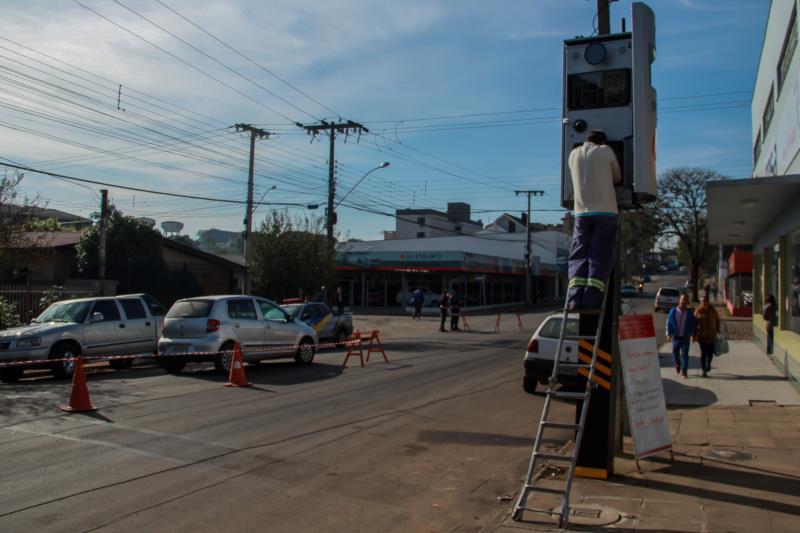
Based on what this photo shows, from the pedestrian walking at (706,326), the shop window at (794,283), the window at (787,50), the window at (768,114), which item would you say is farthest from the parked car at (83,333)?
the window at (768,114)

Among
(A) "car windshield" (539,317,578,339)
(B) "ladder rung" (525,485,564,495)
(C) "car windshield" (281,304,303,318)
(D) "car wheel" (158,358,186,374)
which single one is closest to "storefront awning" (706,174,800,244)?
(A) "car windshield" (539,317,578,339)

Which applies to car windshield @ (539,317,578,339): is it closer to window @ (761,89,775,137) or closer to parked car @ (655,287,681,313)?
window @ (761,89,775,137)

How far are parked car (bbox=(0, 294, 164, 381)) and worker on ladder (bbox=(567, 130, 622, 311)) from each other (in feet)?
38.8

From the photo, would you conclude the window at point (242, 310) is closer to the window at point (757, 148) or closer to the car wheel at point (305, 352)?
the car wheel at point (305, 352)

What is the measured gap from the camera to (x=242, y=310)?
52.9 ft

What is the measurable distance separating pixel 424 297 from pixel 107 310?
37.5 meters

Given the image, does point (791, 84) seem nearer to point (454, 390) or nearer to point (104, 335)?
point (454, 390)

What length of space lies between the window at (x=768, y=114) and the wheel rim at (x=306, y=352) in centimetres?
1334

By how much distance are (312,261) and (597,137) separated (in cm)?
2376

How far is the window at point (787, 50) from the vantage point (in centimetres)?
1392

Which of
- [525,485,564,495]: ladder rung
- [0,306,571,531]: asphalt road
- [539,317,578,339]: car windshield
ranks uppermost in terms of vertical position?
[539,317,578,339]: car windshield

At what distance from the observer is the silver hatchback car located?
49.6ft

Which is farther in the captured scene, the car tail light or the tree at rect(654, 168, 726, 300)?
the tree at rect(654, 168, 726, 300)

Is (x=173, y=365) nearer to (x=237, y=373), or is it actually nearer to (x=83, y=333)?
(x=83, y=333)
